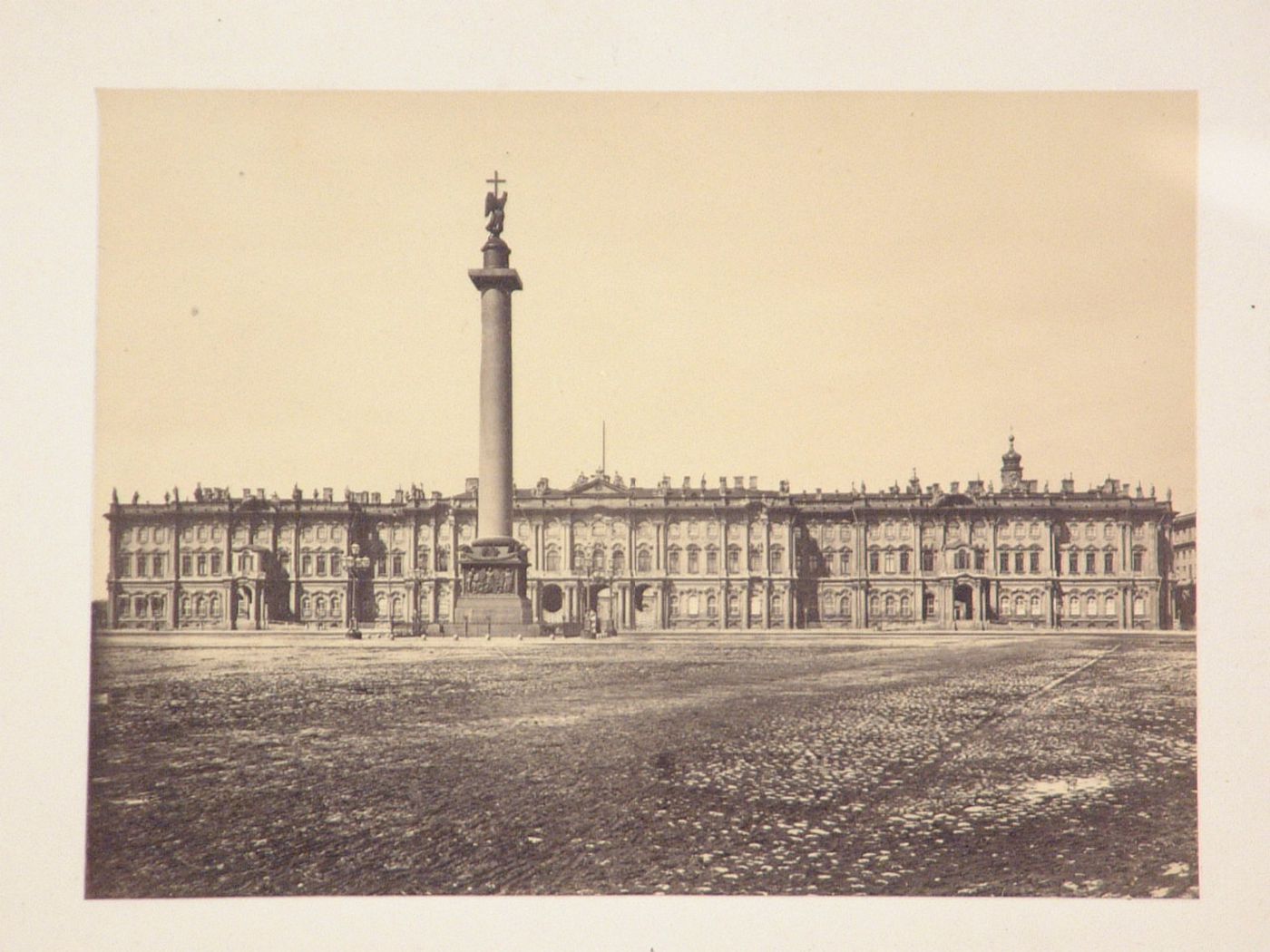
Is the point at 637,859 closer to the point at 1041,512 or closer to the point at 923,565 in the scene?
the point at 1041,512

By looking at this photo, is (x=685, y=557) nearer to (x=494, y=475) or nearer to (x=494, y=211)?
(x=494, y=475)

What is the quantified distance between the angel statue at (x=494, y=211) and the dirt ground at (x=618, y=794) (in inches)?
151

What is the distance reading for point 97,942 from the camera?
720 cm

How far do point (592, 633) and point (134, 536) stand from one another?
350 inches

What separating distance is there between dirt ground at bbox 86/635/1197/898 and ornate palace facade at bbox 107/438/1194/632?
1.17 metres

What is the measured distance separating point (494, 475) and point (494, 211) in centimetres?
350

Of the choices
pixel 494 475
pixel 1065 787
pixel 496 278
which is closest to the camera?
pixel 1065 787

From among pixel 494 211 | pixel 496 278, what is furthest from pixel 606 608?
pixel 494 211

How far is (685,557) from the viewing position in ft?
Answer: 79.5

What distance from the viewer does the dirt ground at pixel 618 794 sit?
719cm

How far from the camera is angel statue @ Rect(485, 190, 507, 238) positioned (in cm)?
850

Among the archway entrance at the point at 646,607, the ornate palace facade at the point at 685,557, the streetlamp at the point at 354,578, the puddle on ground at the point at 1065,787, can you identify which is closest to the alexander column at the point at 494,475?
the ornate palace facade at the point at 685,557

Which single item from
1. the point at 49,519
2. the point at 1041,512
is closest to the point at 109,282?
the point at 49,519

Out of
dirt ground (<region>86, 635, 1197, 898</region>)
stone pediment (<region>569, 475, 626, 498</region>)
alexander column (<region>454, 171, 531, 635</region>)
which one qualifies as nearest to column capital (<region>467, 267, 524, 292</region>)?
alexander column (<region>454, 171, 531, 635</region>)
